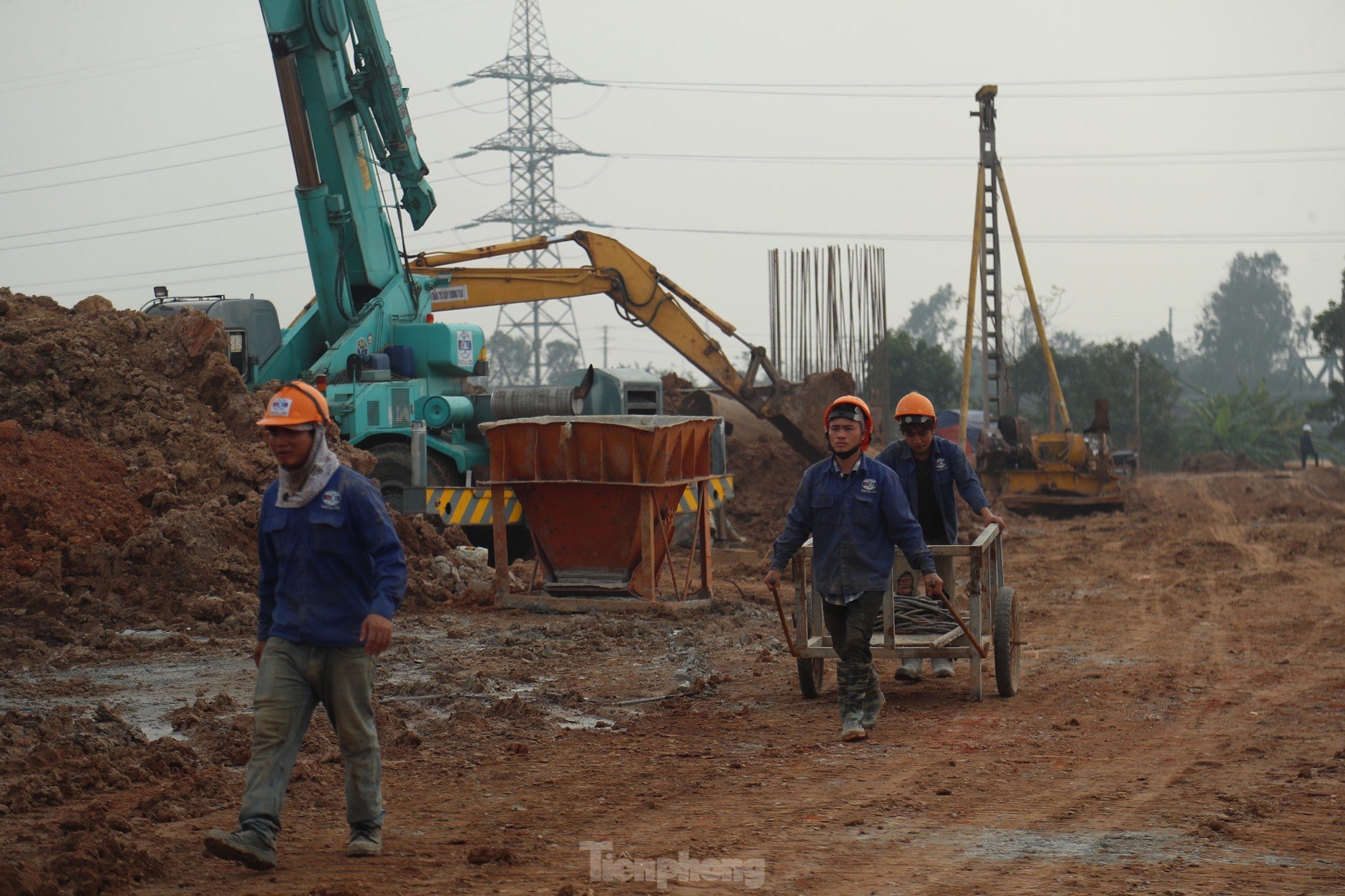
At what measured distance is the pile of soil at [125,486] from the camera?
1083 centimetres

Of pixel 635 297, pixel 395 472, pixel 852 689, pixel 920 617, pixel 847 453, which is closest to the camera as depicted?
pixel 847 453

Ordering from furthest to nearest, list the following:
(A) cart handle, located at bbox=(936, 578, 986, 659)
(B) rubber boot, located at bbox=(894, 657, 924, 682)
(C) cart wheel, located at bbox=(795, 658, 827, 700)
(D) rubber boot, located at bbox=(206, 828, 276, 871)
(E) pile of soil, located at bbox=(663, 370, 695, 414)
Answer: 1. (E) pile of soil, located at bbox=(663, 370, 695, 414)
2. (B) rubber boot, located at bbox=(894, 657, 924, 682)
3. (C) cart wheel, located at bbox=(795, 658, 827, 700)
4. (A) cart handle, located at bbox=(936, 578, 986, 659)
5. (D) rubber boot, located at bbox=(206, 828, 276, 871)

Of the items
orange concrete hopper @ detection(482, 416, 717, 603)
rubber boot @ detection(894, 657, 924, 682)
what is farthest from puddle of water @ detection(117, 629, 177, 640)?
rubber boot @ detection(894, 657, 924, 682)

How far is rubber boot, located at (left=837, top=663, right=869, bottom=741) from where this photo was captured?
7504mm

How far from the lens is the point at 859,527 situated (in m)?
7.43

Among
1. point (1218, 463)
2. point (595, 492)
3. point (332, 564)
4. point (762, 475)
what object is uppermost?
point (332, 564)

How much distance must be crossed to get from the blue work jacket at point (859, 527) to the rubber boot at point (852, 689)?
1.45 feet

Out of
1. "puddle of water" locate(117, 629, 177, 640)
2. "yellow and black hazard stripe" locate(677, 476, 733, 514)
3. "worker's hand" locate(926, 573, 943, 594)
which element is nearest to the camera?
"worker's hand" locate(926, 573, 943, 594)

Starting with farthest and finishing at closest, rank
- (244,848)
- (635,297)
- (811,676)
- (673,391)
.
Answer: (673,391) → (635,297) → (811,676) → (244,848)

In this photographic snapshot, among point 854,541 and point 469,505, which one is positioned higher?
point 854,541

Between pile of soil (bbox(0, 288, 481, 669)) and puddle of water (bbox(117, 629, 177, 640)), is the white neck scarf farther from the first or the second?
puddle of water (bbox(117, 629, 177, 640))

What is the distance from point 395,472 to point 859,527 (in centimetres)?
876

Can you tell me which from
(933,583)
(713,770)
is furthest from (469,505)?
(713,770)

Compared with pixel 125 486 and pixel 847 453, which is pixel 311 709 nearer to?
pixel 847 453
